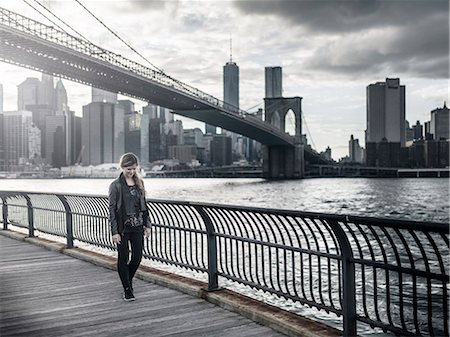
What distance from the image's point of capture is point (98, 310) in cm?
591

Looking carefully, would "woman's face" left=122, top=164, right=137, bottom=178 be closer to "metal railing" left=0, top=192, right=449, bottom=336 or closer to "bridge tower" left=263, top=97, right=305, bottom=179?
"metal railing" left=0, top=192, right=449, bottom=336

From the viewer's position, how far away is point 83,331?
16.9ft

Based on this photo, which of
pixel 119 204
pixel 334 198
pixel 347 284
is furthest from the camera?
pixel 334 198

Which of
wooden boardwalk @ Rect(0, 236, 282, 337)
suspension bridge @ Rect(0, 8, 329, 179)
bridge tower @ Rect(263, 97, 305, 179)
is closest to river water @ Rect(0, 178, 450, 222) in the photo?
suspension bridge @ Rect(0, 8, 329, 179)

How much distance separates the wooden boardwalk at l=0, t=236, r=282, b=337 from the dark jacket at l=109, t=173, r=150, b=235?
89cm

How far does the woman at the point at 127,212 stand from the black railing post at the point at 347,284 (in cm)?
247

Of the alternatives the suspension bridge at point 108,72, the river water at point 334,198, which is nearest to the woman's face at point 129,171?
the river water at point 334,198

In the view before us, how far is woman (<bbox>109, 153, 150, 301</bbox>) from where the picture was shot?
621 centimetres

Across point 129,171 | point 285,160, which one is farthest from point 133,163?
point 285,160

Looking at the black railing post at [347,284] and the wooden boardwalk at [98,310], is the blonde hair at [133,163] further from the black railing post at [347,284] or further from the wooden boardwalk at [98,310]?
the black railing post at [347,284]

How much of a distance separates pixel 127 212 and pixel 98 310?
43.6 inches

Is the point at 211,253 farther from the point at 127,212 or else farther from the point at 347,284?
the point at 347,284

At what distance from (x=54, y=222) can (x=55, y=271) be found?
373 centimetres

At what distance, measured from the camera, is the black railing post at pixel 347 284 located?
4688 millimetres
